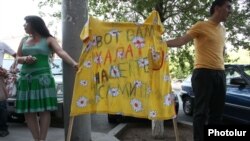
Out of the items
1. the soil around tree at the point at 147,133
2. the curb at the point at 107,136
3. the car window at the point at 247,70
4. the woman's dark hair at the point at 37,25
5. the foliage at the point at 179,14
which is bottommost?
the soil around tree at the point at 147,133

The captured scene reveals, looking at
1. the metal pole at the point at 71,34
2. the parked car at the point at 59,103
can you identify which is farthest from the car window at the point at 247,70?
the metal pole at the point at 71,34

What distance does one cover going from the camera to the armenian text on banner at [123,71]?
5055mm

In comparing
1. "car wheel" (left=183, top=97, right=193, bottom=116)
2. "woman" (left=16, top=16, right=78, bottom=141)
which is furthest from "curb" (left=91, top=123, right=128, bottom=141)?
"car wheel" (left=183, top=97, right=193, bottom=116)

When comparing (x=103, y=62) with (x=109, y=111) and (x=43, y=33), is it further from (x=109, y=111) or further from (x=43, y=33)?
(x=43, y=33)

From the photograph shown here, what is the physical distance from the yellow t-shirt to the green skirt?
1.84 m

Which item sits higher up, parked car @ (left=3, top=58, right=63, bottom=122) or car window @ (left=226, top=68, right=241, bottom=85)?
car window @ (left=226, top=68, right=241, bottom=85)

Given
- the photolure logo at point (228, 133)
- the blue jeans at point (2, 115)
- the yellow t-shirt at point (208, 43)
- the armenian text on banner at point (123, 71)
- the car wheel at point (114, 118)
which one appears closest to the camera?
the photolure logo at point (228, 133)

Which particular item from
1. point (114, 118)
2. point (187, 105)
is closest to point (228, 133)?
point (114, 118)

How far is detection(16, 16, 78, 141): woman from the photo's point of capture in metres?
5.43

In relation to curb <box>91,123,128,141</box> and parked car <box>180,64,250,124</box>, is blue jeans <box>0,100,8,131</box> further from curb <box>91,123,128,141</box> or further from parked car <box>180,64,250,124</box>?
parked car <box>180,64,250,124</box>

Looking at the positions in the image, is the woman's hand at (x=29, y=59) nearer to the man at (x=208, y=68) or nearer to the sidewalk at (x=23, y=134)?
the man at (x=208, y=68)

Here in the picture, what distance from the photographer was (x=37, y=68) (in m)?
5.42

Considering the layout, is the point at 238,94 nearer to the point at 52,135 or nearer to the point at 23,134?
the point at 52,135

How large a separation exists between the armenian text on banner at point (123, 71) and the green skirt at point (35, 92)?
556 millimetres
